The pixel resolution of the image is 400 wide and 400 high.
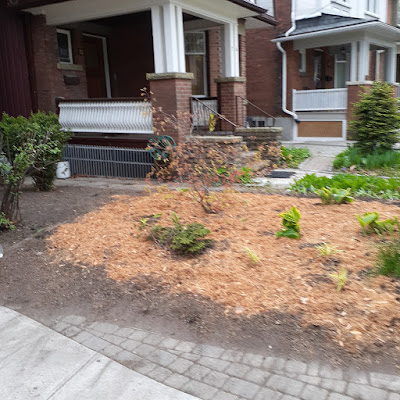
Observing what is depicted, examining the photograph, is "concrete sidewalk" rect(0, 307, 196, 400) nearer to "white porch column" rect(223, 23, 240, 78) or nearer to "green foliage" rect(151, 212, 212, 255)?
"green foliage" rect(151, 212, 212, 255)

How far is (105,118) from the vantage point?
998 centimetres

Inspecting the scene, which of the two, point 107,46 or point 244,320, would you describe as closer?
point 244,320

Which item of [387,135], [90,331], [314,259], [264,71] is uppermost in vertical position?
[264,71]

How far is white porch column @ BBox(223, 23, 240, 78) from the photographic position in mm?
11320

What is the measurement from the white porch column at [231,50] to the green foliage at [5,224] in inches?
303

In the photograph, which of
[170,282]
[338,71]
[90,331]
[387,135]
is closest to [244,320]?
[170,282]

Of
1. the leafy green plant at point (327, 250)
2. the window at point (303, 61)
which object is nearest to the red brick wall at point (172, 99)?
the leafy green plant at point (327, 250)

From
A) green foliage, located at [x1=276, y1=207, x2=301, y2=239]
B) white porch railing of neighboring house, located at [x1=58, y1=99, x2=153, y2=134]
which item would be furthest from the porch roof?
green foliage, located at [x1=276, y1=207, x2=301, y2=239]

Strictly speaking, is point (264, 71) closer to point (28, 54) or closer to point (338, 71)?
point (338, 71)

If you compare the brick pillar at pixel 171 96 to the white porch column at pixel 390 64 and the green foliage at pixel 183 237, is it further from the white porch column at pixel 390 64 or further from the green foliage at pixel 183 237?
the white porch column at pixel 390 64

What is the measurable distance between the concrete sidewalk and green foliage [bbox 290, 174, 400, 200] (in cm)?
484

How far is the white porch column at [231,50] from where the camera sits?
1132 cm

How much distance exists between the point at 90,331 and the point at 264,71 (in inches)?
565

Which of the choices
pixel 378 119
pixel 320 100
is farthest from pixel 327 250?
pixel 320 100
